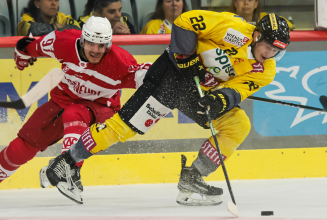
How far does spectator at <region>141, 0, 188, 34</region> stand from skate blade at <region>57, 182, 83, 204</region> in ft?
5.50

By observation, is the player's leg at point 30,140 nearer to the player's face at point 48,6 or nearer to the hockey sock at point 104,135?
the hockey sock at point 104,135

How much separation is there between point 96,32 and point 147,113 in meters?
0.71

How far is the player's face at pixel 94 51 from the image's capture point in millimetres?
2807

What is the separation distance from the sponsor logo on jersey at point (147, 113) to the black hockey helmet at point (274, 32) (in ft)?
2.33

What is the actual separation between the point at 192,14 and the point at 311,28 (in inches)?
67.2

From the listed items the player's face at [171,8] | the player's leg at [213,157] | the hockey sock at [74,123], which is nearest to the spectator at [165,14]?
the player's face at [171,8]

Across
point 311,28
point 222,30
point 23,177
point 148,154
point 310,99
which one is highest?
point 222,30

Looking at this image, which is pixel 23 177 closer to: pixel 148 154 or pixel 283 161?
pixel 148 154

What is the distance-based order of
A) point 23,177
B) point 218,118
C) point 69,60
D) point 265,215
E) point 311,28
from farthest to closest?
point 311,28, point 23,177, point 69,60, point 218,118, point 265,215

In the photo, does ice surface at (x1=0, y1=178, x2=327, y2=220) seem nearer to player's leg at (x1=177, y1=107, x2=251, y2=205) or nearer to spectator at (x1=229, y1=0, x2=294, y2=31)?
player's leg at (x1=177, y1=107, x2=251, y2=205)

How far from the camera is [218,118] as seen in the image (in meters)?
2.66

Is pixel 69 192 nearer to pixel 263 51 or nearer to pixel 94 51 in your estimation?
pixel 94 51

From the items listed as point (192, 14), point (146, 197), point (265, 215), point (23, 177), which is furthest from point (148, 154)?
point (265, 215)

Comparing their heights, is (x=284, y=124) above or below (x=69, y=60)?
below
